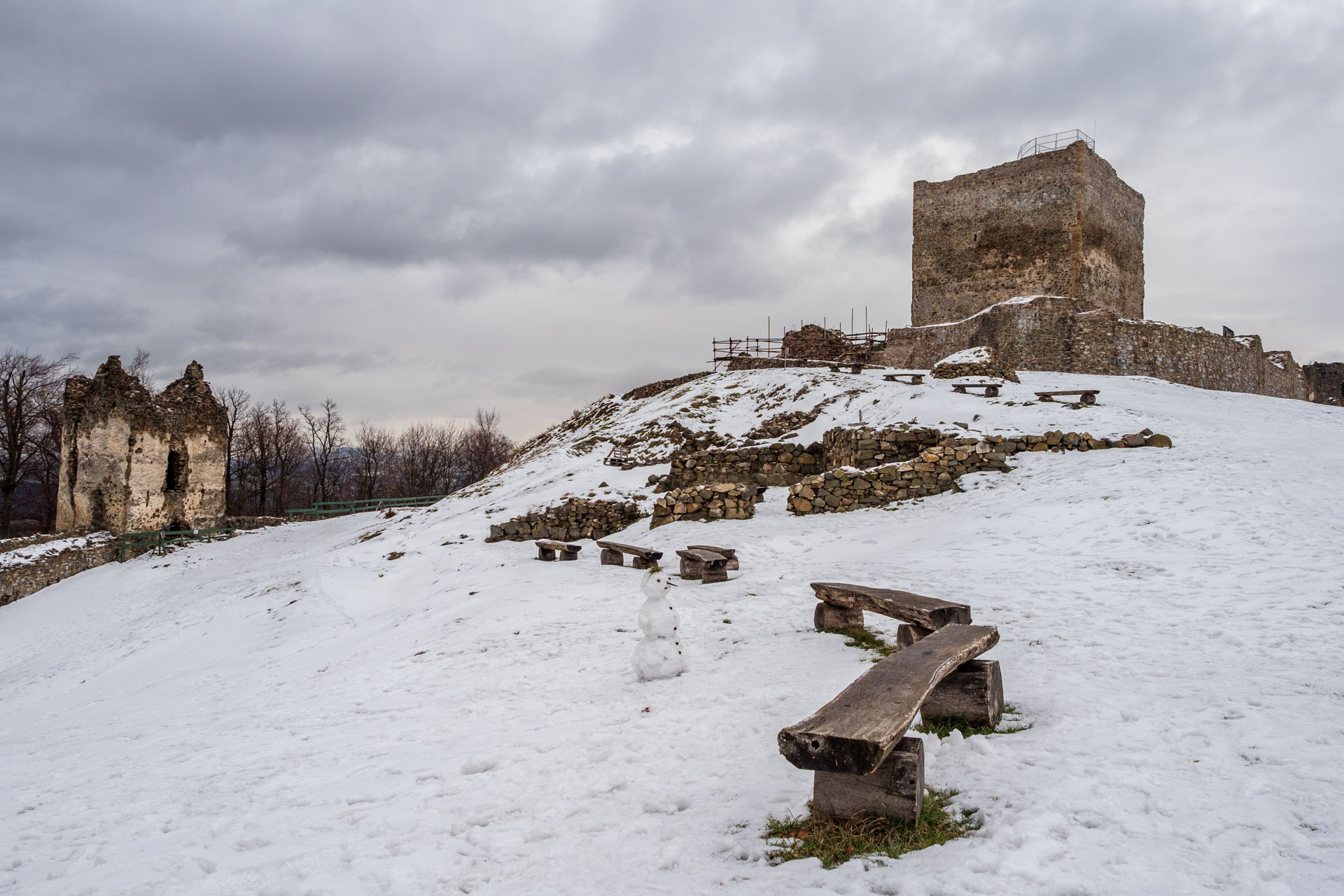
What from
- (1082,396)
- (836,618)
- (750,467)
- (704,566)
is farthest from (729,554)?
(1082,396)

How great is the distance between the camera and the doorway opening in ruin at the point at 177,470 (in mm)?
23453

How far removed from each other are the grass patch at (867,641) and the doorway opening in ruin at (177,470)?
2478 centimetres

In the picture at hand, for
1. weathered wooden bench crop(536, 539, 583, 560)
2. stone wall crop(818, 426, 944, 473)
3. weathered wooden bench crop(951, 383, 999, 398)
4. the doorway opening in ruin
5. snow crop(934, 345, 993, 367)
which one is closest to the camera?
weathered wooden bench crop(536, 539, 583, 560)

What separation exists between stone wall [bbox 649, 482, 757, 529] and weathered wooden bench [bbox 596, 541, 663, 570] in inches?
84.0

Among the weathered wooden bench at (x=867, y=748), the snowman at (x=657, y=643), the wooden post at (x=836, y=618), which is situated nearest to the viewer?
the weathered wooden bench at (x=867, y=748)

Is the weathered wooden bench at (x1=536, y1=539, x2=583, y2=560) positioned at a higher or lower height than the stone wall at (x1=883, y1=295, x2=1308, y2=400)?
lower

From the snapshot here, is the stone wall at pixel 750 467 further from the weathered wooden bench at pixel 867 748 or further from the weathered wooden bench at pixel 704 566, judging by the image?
the weathered wooden bench at pixel 867 748

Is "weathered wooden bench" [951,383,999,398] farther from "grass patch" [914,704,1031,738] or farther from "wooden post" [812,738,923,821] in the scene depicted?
"wooden post" [812,738,923,821]

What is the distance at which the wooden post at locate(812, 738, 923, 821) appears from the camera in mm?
2857

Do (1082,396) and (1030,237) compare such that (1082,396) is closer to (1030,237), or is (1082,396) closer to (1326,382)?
(1030,237)

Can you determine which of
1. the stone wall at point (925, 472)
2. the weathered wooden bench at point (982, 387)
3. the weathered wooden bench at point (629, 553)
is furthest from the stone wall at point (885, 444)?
the weathered wooden bench at point (629, 553)

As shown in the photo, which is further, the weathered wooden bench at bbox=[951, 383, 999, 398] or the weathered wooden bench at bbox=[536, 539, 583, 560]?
the weathered wooden bench at bbox=[951, 383, 999, 398]

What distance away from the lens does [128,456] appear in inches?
857

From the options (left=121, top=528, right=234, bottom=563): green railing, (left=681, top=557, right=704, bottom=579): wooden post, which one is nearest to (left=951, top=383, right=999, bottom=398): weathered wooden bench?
(left=681, top=557, right=704, bottom=579): wooden post
